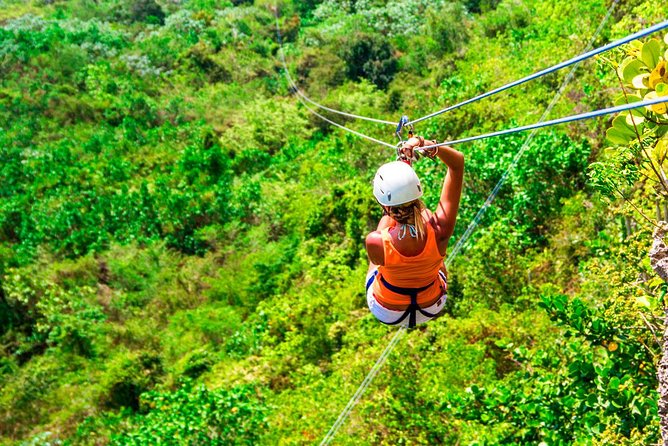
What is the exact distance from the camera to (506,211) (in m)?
10.8

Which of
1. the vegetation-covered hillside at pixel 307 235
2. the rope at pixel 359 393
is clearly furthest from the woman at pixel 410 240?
the rope at pixel 359 393

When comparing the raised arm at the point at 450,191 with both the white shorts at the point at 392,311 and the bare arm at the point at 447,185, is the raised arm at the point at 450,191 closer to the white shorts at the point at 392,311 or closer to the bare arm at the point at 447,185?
the bare arm at the point at 447,185

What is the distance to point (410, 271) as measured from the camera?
11.2 ft

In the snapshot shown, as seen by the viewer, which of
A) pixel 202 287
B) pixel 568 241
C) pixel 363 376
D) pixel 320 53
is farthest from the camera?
pixel 320 53

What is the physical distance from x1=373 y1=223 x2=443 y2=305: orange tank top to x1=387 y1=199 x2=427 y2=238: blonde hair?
77 mm

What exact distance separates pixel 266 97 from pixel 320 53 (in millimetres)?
2843

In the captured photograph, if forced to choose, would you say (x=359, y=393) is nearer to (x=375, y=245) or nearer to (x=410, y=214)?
(x=375, y=245)

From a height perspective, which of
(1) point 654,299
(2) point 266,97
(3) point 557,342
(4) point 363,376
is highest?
(1) point 654,299

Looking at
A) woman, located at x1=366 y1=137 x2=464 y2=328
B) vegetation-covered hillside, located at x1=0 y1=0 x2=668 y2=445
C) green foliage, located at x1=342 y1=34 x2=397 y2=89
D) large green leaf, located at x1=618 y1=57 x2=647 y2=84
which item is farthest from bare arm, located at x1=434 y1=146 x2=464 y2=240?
green foliage, located at x1=342 y1=34 x2=397 y2=89

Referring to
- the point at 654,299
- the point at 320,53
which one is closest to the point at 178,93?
the point at 320,53

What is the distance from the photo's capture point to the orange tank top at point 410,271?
3.35 m

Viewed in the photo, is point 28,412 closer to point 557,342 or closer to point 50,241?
point 50,241

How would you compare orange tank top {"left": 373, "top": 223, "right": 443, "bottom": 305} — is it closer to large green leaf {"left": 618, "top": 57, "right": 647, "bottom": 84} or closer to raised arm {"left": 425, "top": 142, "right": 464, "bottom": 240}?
raised arm {"left": 425, "top": 142, "right": 464, "bottom": 240}

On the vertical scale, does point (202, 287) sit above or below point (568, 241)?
below
